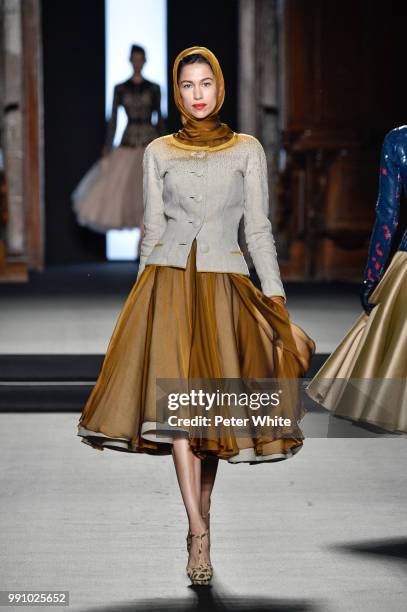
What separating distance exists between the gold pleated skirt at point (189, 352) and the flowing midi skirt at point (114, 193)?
10300 mm

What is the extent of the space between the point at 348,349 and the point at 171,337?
0.99m

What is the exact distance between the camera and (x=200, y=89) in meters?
4.27

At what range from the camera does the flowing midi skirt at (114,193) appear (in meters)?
14.8

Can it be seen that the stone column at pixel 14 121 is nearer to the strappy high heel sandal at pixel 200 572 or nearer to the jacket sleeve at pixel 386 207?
the jacket sleeve at pixel 386 207

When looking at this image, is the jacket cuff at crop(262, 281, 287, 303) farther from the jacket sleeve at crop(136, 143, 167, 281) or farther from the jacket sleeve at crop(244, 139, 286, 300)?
the jacket sleeve at crop(136, 143, 167, 281)

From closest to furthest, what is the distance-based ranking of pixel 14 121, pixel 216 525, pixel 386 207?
pixel 386 207
pixel 216 525
pixel 14 121

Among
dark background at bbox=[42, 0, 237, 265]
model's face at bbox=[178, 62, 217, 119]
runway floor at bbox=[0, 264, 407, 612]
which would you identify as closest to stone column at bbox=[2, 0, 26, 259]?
dark background at bbox=[42, 0, 237, 265]

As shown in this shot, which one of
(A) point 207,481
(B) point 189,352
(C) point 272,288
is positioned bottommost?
(A) point 207,481

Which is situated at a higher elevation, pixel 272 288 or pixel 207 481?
pixel 272 288

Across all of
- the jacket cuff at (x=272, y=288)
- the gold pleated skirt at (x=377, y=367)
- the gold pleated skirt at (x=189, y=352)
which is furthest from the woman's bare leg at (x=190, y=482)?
the gold pleated skirt at (x=377, y=367)

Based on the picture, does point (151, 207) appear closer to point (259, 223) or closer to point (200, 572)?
point (259, 223)

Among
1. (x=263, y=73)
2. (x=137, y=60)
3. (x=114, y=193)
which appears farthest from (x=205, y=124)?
(x=263, y=73)

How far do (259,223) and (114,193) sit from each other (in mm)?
10646

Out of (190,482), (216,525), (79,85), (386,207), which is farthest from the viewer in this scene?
(79,85)
